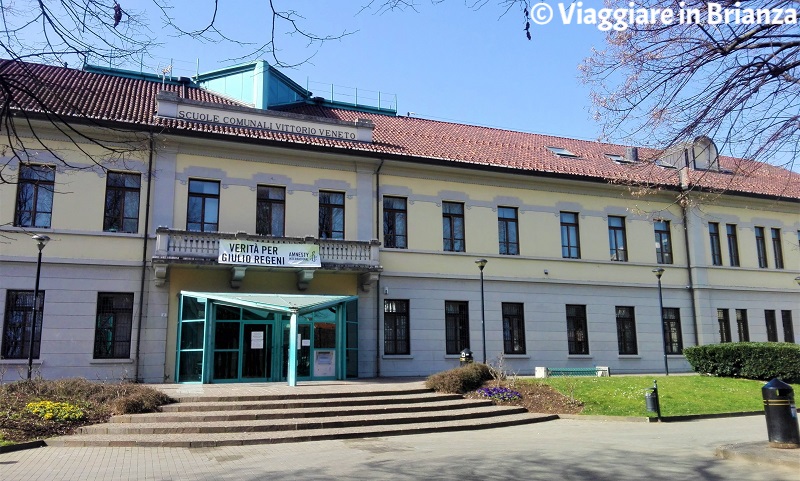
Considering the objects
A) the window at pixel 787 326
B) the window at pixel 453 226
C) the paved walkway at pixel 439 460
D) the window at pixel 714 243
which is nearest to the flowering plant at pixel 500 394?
the paved walkway at pixel 439 460

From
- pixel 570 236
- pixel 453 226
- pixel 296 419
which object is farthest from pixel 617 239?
pixel 296 419

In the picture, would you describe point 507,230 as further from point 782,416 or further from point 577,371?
point 782,416

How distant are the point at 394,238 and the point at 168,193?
8.56m

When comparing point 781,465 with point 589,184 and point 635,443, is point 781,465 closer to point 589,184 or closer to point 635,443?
point 635,443

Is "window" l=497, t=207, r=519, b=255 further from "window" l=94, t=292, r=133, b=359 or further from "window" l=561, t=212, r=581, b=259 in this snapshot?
"window" l=94, t=292, r=133, b=359

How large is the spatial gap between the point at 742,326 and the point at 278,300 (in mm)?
22624

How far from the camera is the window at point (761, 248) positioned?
1226 inches

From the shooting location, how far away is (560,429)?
14203 millimetres

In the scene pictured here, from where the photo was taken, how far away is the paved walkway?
9.13 meters

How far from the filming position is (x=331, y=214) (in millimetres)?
23812

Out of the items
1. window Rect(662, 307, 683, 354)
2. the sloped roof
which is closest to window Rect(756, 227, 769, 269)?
the sloped roof

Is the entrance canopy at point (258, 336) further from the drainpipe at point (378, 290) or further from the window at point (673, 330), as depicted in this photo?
the window at point (673, 330)

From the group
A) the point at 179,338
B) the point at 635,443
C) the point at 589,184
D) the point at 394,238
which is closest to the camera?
the point at 635,443

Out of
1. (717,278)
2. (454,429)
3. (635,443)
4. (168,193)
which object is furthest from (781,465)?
(717,278)
